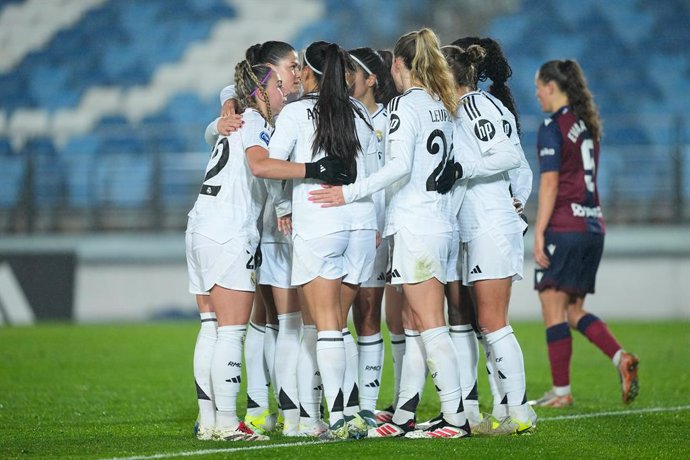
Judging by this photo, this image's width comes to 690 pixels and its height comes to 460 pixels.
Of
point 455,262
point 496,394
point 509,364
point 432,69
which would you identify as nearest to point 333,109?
point 432,69

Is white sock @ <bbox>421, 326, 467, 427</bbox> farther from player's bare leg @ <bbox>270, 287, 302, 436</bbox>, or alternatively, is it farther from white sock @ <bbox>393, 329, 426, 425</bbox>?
player's bare leg @ <bbox>270, 287, 302, 436</bbox>

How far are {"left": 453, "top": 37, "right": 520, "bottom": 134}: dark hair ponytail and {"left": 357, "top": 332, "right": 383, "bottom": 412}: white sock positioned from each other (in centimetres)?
138

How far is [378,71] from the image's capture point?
6.00 metres

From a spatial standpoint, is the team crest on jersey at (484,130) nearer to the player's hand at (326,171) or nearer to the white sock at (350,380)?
the player's hand at (326,171)

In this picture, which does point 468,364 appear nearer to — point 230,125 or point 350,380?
point 350,380

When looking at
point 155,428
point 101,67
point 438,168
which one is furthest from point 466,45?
point 101,67

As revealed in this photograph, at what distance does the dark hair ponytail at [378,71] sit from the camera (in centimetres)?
586

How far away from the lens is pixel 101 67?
18453mm

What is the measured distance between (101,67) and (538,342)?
10028mm

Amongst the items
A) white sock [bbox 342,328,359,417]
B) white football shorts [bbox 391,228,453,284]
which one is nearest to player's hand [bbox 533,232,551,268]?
white football shorts [bbox 391,228,453,284]

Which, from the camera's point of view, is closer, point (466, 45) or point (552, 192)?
point (466, 45)

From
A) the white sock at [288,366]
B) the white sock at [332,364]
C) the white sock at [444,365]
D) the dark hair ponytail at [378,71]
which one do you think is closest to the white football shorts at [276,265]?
the white sock at [288,366]

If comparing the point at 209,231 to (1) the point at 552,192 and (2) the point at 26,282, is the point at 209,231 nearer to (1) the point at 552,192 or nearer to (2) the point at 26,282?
(1) the point at 552,192

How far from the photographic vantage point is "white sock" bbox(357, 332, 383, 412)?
5.70 m
